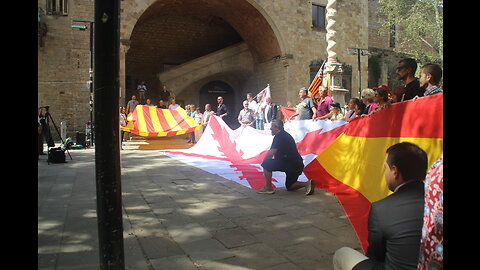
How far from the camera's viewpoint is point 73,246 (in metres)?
3.26

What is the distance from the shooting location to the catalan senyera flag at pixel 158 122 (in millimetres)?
12391

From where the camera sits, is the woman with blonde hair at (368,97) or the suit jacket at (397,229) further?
the woman with blonde hair at (368,97)

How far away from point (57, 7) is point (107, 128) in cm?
1766

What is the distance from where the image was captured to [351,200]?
3.85m

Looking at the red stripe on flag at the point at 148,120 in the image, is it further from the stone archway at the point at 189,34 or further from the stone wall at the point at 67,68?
the stone archway at the point at 189,34

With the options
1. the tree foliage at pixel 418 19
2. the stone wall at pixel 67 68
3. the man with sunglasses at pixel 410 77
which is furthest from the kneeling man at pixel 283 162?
the tree foliage at pixel 418 19

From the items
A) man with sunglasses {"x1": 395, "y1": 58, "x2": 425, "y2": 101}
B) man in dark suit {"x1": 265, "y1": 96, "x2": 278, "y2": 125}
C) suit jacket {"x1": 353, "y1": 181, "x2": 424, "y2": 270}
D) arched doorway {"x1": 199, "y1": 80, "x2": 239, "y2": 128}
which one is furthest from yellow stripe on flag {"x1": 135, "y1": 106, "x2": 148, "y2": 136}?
arched doorway {"x1": 199, "y1": 80, "x2": 239, "y2": 128}

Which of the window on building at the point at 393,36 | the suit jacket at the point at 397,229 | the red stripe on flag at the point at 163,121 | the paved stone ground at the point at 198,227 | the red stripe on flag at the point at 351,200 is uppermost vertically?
the window on building at the point at 393,36

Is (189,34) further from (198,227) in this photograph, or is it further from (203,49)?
(198,227)

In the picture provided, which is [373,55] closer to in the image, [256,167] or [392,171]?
[256,167]

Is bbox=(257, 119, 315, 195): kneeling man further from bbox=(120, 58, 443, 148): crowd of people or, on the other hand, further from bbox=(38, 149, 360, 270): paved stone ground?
bbox=(120, 58, 443, 148): crowd of people

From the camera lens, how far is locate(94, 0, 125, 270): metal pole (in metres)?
1.94

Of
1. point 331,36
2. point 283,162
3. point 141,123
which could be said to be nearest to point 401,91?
point 283,162

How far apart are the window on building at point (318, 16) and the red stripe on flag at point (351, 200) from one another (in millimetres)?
18626
